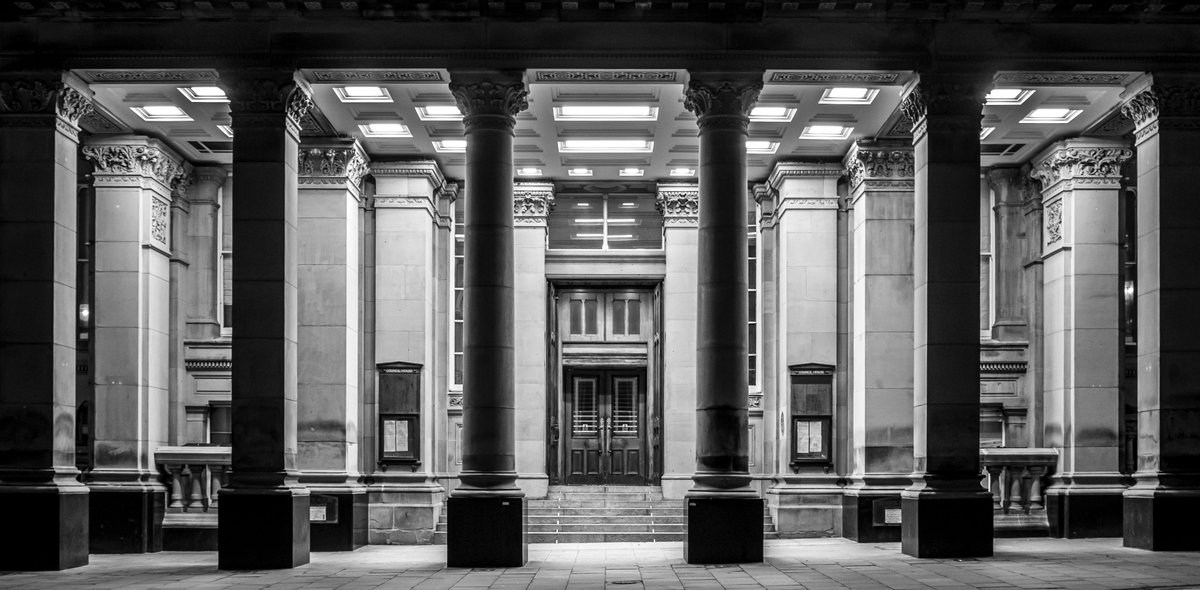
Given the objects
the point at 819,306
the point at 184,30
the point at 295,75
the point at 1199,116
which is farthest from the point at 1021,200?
the point at 184,30

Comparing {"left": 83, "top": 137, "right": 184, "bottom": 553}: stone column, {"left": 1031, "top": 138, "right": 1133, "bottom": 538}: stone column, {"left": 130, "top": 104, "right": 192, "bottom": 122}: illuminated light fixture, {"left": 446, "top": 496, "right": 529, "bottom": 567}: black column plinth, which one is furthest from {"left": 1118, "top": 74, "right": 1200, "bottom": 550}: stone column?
{"left": 83, "top": 137, "right": 184, "bottom": 553}: stone column

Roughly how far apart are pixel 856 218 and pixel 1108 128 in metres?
6.29

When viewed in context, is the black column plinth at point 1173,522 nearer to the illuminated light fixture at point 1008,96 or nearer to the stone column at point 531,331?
the illuminated light fixture at point 1008,96

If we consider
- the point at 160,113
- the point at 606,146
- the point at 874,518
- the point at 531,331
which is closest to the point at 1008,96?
the point at 606,146

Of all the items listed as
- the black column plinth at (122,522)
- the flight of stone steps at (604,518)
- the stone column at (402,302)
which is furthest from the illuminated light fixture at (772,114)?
the black column plinth at (122,522)

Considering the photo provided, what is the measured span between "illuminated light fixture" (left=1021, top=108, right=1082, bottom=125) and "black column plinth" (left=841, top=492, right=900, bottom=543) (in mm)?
9361

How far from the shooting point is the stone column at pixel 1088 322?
29.1m

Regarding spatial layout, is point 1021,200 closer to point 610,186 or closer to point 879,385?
point 879,385

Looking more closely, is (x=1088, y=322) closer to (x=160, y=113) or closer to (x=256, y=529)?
(x=256, y=529)

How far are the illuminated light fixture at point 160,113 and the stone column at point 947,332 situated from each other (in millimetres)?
16155

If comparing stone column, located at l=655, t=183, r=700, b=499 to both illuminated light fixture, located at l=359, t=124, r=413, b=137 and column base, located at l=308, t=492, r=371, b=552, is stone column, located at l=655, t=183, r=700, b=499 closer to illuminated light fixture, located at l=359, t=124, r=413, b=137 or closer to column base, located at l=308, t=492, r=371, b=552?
illuminated light fixture, located at l=359, t=124, r=413, b=137

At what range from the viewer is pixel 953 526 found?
2306 cm

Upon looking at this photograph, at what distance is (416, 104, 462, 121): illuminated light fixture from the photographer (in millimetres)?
27625

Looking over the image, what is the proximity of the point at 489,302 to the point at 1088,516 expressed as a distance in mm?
15417
